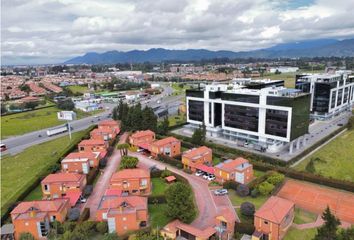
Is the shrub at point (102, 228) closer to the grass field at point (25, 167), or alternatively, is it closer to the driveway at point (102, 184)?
the driveway at point (102, 184)

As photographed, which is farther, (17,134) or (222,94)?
(17,134)

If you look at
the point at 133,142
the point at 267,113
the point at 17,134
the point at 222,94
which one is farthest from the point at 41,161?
the point at 267,113

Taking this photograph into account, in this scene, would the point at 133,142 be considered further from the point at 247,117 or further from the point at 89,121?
the point at 89,121

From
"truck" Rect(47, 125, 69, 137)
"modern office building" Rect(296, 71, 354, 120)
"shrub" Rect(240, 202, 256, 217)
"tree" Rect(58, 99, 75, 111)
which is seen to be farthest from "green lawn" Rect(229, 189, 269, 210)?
"tree" Rect(58, 99, 75, 111)

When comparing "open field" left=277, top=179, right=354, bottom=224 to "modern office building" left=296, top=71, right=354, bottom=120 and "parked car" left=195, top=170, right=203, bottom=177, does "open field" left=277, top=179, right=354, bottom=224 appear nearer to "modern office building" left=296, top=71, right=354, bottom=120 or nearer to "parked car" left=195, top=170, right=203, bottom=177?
"parked car" left=195, top=170, right=203, bottom=177

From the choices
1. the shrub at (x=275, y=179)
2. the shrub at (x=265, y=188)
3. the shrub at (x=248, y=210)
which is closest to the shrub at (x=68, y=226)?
the shrub at (x=248, y=210)

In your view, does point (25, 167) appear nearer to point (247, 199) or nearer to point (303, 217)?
point (247, 199)
